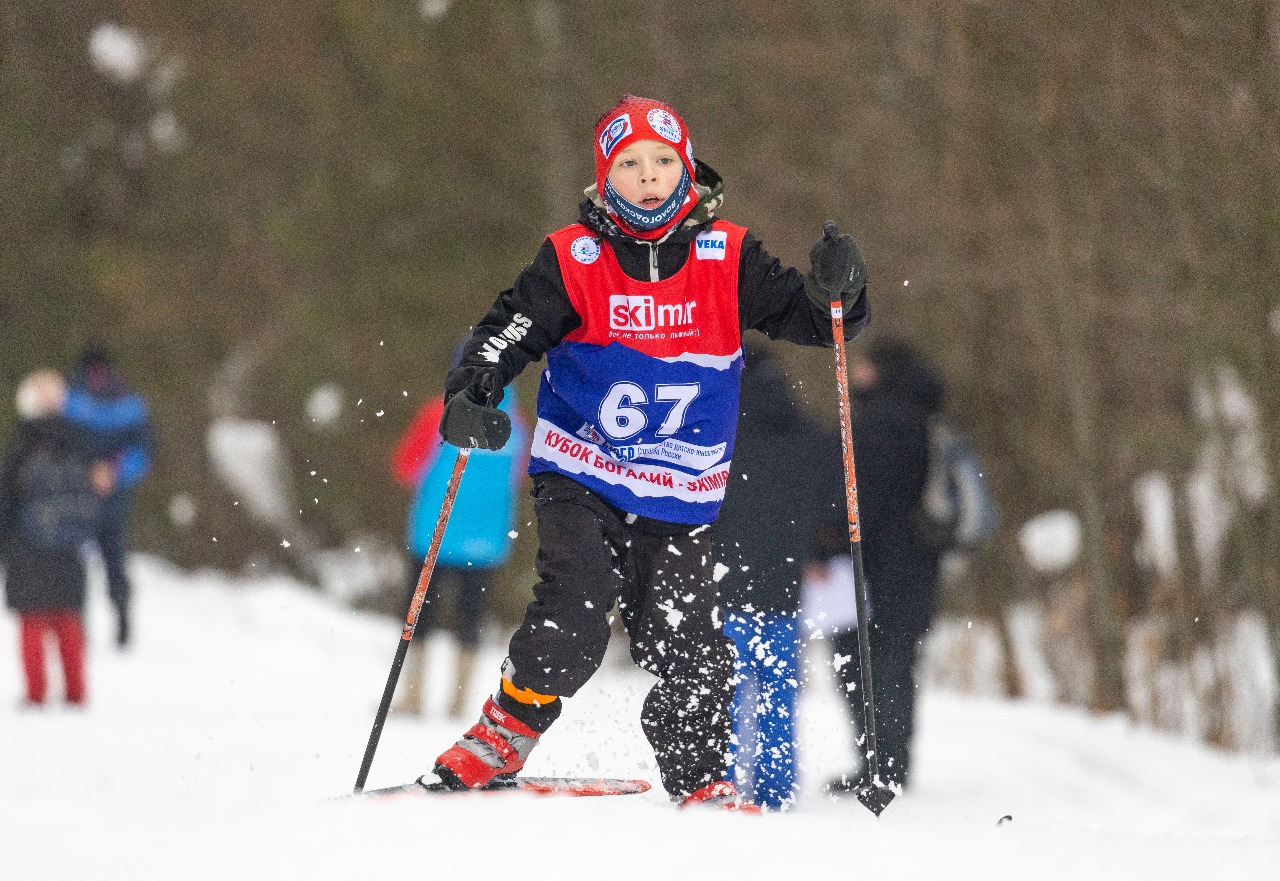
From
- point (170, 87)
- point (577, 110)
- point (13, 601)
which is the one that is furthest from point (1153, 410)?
point (170, 87)

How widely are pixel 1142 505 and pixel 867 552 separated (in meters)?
3.03

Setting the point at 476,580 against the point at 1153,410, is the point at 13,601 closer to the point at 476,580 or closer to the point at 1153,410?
the point at 476,580

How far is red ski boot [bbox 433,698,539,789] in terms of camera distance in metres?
3.71

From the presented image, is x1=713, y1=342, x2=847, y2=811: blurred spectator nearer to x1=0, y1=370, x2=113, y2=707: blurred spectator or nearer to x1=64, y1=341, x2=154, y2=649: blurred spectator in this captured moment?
x1=0, y1=370, x2=113, y2=707: blurred spectator

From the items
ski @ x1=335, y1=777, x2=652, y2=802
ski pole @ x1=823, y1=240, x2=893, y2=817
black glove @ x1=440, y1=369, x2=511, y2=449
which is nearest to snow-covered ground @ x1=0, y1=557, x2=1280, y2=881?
ski @ x1=335, y1=777, x2=652, y2=802

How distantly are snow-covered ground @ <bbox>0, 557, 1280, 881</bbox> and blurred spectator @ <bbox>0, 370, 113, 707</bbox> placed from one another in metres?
0.35

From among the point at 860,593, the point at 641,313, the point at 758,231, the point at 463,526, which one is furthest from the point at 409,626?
the point at 758,231

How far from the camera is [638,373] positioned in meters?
3.77

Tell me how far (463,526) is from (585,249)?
3754 mm

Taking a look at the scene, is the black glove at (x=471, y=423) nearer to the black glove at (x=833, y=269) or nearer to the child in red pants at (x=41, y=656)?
the black glove at (x=833, y=269)

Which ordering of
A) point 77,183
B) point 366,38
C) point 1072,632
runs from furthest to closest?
point 77,183 → point 366,38 → point 1072,632

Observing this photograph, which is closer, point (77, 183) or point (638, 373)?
point (638, 373)

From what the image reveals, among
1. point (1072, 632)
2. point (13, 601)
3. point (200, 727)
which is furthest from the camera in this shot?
point (1072, 632)

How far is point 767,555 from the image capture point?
17.3 ft
